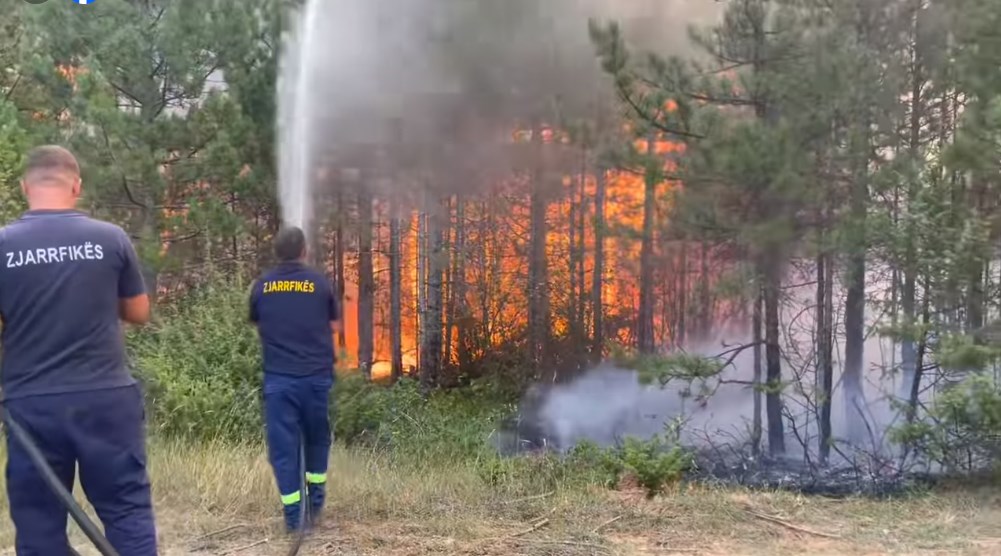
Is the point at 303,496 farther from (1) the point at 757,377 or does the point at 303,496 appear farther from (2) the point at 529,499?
(1) the point at 757,377

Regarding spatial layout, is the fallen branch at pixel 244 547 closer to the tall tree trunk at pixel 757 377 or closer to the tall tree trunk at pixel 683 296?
the tall tree trunk at pixel 683 296

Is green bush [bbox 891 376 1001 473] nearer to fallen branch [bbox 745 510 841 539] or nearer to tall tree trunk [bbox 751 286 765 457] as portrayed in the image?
tall tree trunk [bbox 751 286 765 457]

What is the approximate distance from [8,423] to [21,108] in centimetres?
851

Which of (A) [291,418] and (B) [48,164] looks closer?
(B) [48,164]

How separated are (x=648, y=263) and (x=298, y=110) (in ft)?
13.7

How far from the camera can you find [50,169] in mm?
2771

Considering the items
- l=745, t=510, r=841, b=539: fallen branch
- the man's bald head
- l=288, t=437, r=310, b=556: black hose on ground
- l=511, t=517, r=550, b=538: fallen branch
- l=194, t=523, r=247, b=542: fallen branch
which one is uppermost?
the man's bald head

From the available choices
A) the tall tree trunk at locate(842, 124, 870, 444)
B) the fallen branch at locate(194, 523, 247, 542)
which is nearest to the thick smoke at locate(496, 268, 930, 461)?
the tall tree trunk at locate(842, 124, 870, 444)

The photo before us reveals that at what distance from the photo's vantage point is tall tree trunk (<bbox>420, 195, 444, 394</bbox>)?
10.9 meters

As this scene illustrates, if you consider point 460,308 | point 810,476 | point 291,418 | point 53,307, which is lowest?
point 810,476

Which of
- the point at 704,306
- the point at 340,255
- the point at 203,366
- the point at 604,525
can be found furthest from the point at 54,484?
the point at 340,255

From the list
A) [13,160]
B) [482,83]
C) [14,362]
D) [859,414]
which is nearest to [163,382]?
[13,160]

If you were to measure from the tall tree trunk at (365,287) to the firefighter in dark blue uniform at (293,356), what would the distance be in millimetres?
5604

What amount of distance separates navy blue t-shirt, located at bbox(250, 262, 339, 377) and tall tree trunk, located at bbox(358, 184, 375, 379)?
221 inches
